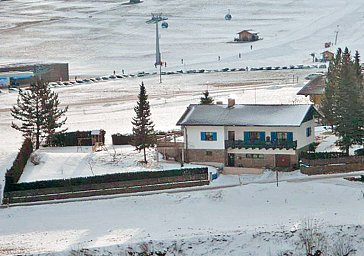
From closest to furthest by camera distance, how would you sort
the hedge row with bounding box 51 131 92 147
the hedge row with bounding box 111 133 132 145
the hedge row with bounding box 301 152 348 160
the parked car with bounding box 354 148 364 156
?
the hedge row with bounding box 301 152 348 160 → the parked car with bounding box 354 148 364 156 → the hedge row with bounding box 51 131 92 147 → the hedge row with bounding box 111 133 132 145

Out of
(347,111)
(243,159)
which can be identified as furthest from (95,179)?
(347,111)

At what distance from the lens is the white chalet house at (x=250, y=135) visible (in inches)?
1759

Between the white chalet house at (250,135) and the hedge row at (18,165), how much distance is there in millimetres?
9125

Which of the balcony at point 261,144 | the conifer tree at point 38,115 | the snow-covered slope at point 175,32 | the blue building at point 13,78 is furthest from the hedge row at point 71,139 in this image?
the snow-covered slope at point 175,32

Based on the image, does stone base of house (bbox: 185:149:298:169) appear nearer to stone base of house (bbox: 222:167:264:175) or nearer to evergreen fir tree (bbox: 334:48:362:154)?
stone base of house (bbox: 222:167:264:175)

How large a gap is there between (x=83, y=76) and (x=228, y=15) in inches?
2197

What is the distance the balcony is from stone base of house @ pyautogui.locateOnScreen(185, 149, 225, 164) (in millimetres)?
675

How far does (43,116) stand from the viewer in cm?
4969

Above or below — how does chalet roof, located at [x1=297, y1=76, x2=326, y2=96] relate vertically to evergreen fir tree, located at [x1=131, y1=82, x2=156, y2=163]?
above

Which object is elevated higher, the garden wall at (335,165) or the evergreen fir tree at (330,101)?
the evergreen fir tree at (330,101)

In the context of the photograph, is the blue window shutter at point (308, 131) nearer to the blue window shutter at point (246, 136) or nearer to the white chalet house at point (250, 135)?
the white chalet house at point (250, 135)

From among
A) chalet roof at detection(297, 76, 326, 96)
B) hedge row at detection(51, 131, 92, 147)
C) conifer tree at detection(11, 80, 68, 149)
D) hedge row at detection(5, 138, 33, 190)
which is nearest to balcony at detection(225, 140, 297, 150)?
hedge row at detection(51, 131, 92, 147)

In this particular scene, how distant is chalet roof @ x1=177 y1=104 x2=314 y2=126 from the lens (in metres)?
45.6

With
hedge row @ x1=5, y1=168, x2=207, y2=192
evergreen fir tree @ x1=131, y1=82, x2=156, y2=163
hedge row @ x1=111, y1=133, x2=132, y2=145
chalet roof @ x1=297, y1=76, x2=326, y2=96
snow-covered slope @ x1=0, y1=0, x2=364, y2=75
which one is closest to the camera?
hedge row @ x1=5, y1=168, x2=207, y2=192
